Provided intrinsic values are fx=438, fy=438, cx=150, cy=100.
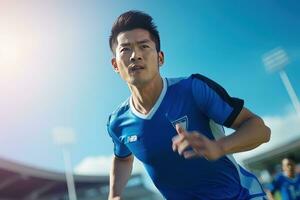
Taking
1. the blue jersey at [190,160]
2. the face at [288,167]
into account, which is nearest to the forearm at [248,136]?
the blue jersey at [190,160]

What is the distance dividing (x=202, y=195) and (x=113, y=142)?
1.03 meters

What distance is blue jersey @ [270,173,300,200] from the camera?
30.1 feet

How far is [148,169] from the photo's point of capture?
3.07 m

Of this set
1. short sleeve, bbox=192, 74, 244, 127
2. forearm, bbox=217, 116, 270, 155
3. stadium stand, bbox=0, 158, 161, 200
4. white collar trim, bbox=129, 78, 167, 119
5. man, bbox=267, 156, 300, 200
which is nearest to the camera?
forearm, bbox=217, 116, 270, 155

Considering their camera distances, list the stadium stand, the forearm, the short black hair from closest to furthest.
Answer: the forearm → the short black hair → the stadium stand

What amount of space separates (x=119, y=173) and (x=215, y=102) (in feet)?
4.09

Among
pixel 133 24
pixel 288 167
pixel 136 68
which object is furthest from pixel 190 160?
pixel 288 167

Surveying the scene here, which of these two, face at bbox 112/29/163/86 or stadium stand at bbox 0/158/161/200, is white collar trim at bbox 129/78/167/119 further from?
stadium stand at bbox 0/158/161/200

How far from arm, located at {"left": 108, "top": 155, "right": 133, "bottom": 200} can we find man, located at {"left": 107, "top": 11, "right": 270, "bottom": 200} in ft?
1.59

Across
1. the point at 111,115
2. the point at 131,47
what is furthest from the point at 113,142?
the point at 131,47

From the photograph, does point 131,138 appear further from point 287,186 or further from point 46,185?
point 46,185

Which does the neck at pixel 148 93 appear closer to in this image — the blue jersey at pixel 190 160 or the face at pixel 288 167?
the blue jersey at pixel 190 160

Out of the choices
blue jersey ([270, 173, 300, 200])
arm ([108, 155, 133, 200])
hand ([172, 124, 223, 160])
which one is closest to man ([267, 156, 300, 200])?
blue jersey ([270, 173, 300, 200])

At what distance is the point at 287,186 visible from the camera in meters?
9.28
